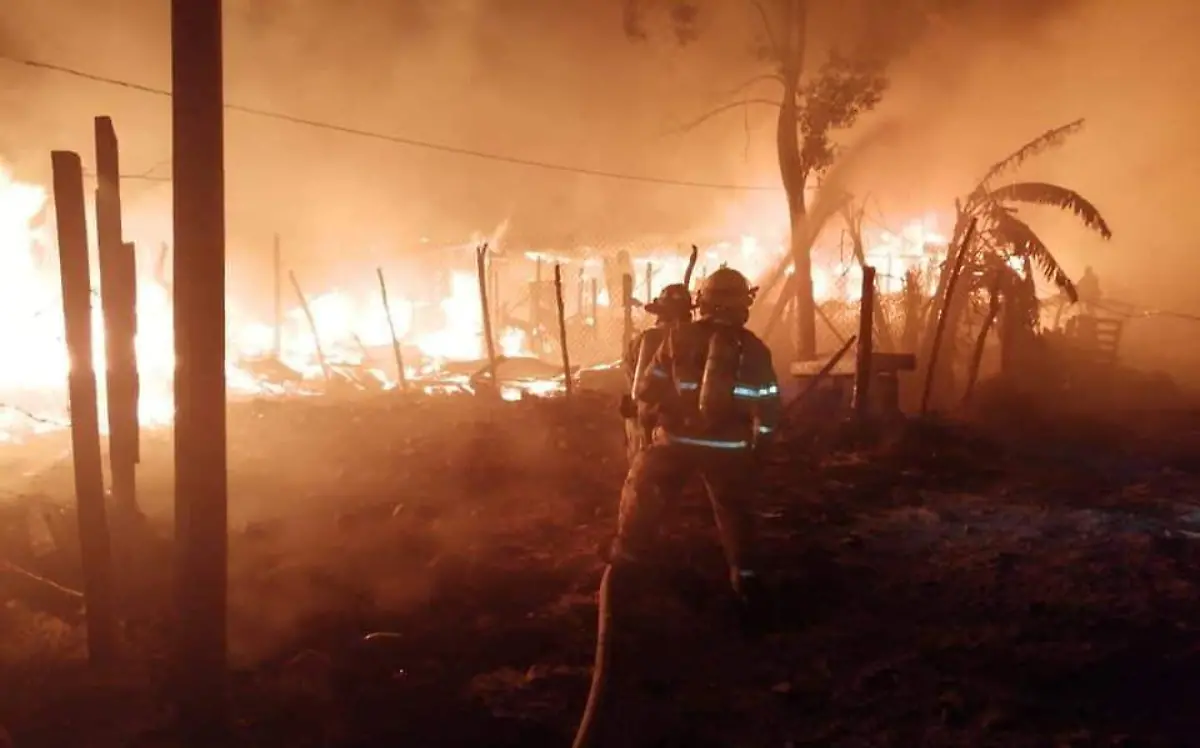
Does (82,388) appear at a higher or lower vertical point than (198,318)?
lower

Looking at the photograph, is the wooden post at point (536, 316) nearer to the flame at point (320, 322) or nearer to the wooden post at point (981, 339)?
the flame at point (320, 322)

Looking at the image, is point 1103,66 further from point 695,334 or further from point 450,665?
point 450,665

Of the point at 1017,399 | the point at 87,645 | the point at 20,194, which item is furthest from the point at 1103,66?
the point at 87,645

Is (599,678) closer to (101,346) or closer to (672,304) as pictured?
(672,304)

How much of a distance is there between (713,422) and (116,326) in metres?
3.80

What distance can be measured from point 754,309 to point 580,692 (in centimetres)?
1569

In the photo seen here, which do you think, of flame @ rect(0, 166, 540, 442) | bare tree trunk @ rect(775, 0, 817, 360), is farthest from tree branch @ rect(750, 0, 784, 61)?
flame @ rect(0, 166, 540, 442)

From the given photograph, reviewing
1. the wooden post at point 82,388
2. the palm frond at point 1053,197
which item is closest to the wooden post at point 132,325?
the wooden post at point 82,388

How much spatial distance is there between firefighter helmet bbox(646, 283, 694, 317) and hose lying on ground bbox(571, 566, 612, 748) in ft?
7.44

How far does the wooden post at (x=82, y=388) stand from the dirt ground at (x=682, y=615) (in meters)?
0.52

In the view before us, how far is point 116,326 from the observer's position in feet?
17.7

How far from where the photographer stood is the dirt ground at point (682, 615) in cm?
453

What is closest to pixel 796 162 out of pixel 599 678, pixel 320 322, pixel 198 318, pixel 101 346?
pixel 101 346

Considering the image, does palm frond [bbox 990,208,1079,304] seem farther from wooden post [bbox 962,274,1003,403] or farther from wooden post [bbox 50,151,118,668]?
wooden post [bbox 50,151,118,668]
